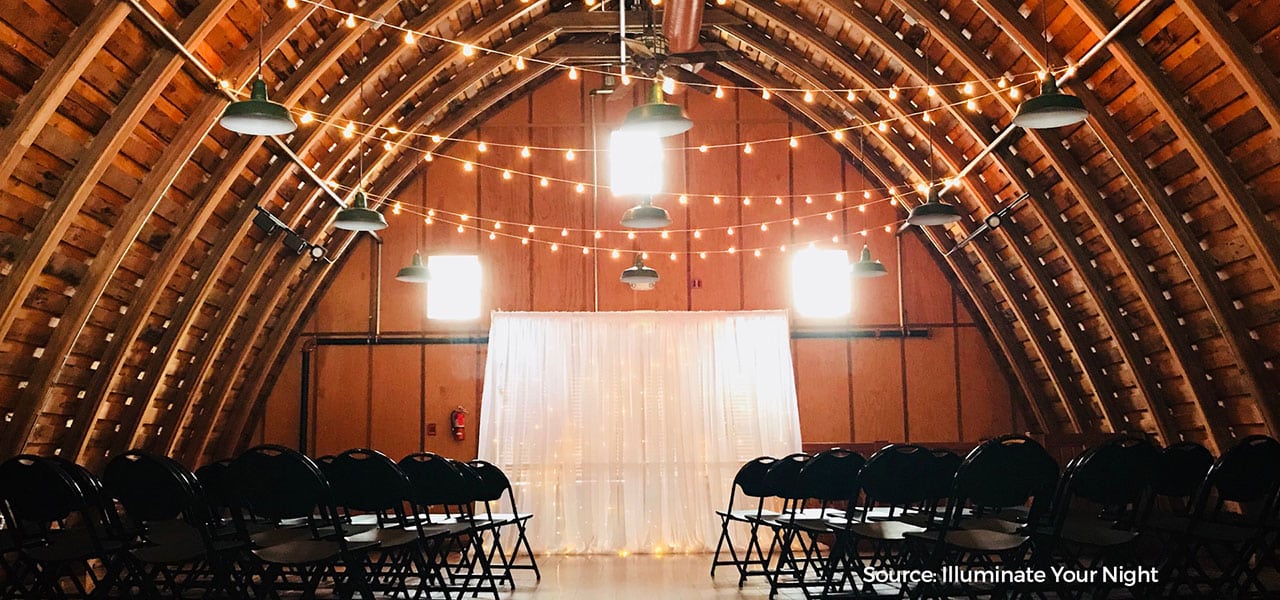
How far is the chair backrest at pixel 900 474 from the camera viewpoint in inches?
225

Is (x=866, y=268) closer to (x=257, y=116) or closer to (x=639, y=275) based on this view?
(x=639, y=275)

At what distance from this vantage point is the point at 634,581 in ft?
26.6

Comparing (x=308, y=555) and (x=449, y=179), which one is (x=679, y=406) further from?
(x=308, y=555)

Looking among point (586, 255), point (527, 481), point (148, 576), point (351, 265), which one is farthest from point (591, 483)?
point (148, 576)

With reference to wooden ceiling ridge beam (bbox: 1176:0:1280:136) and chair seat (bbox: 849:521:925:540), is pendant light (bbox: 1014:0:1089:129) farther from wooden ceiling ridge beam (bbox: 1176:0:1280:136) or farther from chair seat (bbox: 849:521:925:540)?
chair seat (bbox: 849:521:925:540)

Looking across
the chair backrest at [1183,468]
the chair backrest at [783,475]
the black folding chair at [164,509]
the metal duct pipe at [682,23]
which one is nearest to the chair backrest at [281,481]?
the black folding chair at [164,509]

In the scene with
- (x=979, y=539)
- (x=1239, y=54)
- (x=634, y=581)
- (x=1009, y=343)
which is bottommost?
(x=634, y=581)

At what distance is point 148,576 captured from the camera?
493 cm

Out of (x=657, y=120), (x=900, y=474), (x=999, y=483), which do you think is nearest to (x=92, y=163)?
(x=657, y=120)

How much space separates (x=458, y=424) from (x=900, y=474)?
729cm

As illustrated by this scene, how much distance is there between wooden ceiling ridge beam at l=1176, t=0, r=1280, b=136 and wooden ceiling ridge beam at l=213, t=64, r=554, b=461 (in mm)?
7000

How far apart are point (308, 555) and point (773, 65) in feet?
30.2

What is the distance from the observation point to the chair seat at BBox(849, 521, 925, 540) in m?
5.17

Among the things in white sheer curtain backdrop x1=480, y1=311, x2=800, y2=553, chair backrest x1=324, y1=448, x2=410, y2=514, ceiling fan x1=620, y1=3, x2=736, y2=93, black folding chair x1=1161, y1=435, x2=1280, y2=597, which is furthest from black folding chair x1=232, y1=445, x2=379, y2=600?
white sheer curtain backdrop x1=480, y1=311, x2=800, y2=553
